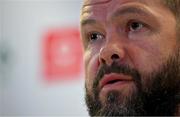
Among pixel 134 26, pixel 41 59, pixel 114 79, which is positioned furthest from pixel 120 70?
pixel 41 59

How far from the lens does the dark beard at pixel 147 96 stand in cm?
101

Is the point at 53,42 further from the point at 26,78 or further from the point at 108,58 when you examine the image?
the point at 108,58

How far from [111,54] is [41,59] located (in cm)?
138

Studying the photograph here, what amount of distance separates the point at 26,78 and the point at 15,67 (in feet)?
0.31

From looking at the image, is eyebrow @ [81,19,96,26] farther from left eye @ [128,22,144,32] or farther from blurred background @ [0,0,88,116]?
blurred background @ [0,0,88,116]

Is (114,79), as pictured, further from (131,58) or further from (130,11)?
(130,11)

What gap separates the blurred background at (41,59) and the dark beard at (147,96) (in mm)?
1235

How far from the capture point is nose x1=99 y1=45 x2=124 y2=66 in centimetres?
102

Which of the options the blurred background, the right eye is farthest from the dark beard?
the blurred background

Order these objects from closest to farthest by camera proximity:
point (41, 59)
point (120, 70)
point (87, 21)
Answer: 1. point (120, 70)
2. point (87, 21)
3. point (41, 59)

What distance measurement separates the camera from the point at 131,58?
104cm

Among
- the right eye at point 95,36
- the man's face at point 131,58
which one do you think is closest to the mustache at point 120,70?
the man's face at point 131,58

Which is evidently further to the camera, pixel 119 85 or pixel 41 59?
pixel 41 59

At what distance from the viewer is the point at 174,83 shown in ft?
3.54
